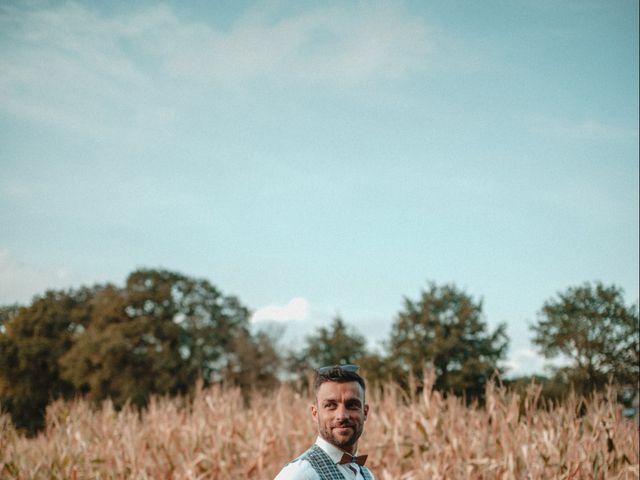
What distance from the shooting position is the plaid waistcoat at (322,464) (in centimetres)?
235

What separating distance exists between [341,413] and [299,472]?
311 millimetres

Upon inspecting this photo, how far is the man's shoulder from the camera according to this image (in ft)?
7.37

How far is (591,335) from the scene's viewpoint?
17.4 meters

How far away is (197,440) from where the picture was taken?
8.29m

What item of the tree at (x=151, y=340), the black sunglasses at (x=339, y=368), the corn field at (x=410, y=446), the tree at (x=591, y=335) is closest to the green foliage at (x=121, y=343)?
the tree at (x=151, y=340)

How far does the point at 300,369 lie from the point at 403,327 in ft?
28.7

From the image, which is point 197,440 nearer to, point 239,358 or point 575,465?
point 575,465

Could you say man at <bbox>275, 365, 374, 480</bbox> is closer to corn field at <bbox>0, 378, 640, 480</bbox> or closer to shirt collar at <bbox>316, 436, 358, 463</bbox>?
shirt collar at <bbox>316, 436, 358, 463</bbox>

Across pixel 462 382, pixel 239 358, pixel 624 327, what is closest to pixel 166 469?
pixel 624 327

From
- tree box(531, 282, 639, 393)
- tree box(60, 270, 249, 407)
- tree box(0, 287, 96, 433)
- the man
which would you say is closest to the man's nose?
the man

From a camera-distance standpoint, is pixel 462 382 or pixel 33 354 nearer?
pixel 462 382

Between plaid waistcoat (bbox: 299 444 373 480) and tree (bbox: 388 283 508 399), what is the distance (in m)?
24.1

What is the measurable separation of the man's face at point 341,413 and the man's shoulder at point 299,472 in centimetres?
18

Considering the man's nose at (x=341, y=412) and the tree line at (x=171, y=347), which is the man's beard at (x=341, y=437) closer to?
the man's nose at (x=341, y=412)
